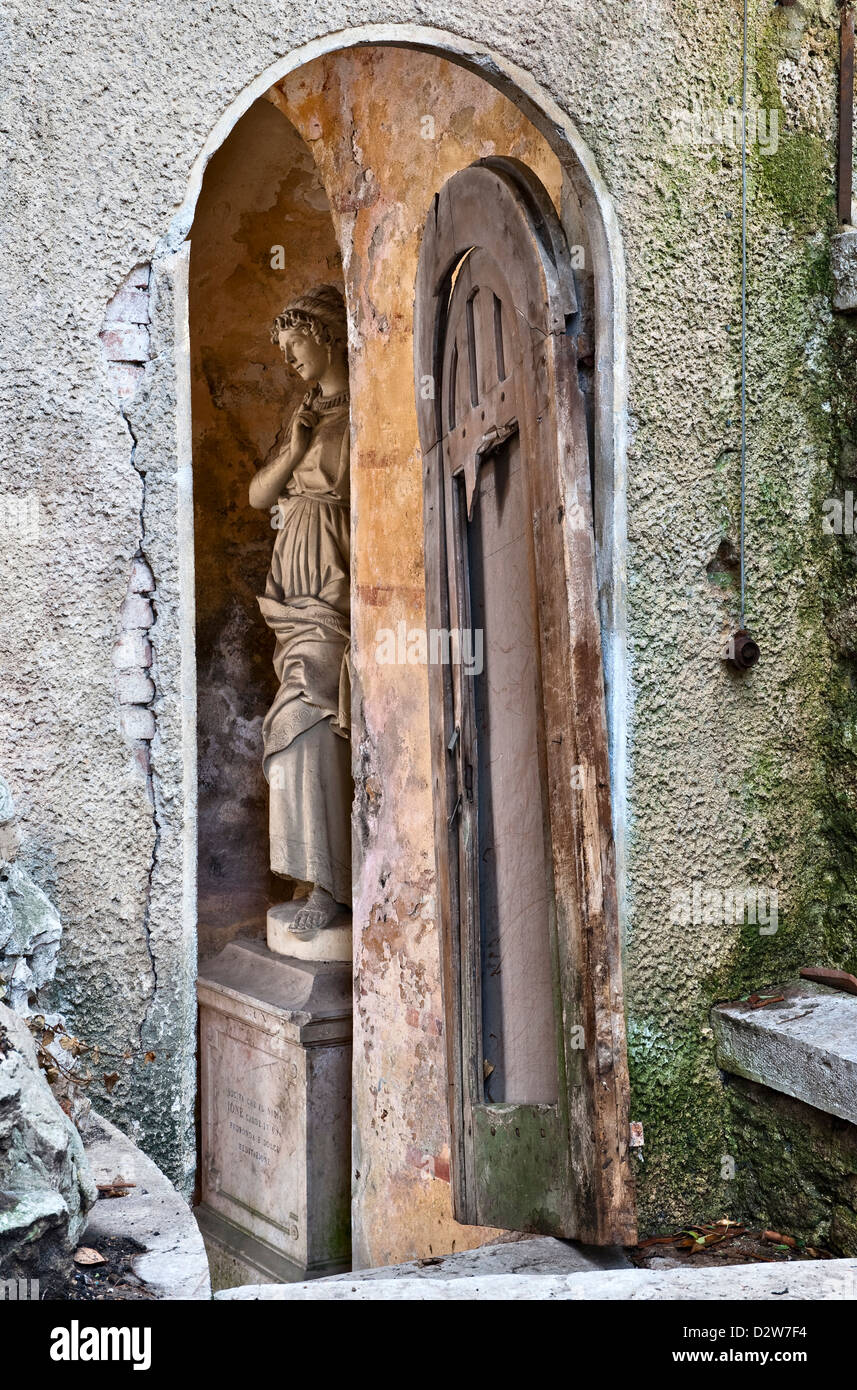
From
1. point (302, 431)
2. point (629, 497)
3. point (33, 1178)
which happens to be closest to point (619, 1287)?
point (33, 1178)

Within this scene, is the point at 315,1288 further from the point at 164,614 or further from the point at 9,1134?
the point at 164,614

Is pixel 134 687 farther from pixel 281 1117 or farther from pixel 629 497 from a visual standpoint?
pixel 281 1117

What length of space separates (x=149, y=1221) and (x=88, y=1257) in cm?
17

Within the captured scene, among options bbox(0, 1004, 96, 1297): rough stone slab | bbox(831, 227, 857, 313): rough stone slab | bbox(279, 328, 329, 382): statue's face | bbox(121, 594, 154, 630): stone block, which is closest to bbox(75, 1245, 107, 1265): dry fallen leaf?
bbox(0, 1004, 96, 1297): rough stone slab

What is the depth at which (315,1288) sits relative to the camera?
8.34ft

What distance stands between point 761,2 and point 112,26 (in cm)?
165

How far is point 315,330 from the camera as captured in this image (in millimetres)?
4539

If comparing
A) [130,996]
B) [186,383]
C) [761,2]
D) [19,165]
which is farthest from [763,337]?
[130,996]

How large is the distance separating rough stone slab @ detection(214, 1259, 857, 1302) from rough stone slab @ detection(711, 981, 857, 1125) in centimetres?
60

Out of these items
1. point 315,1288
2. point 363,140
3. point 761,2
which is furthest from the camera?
point 363,140

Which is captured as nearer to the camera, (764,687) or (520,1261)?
(520,1261)

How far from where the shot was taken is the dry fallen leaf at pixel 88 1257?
6.99 ft

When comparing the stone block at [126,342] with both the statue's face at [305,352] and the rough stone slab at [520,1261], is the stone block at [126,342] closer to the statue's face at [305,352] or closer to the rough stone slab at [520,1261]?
the statue's face at [305,352]

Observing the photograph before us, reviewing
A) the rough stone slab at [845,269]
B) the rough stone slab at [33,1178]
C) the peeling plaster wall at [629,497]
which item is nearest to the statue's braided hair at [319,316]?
the peeling plaster wall at [629,497]
